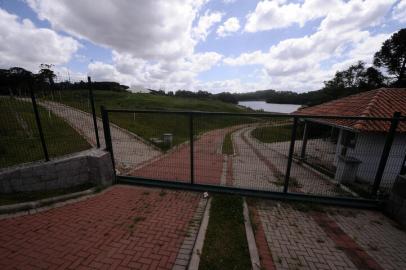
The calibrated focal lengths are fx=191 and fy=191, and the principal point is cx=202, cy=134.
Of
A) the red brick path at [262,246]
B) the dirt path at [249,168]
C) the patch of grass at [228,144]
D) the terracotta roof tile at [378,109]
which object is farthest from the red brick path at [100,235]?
the terracotta roof tile at [378,109]

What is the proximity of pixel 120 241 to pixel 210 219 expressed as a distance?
1.85m

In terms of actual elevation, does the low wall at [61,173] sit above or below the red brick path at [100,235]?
above

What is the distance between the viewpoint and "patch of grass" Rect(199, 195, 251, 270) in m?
3.12

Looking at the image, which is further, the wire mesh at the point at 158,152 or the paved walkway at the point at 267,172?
the wire mesh at the point at 158,152

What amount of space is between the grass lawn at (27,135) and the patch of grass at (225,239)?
488cm

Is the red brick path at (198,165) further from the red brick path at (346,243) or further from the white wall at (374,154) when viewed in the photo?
the white wall at (374,154)

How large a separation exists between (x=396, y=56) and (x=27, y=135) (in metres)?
41.9

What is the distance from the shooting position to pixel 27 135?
5.86 meters

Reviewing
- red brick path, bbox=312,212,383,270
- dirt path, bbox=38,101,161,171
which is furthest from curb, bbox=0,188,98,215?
red brick path, bbox=312,212,383,270

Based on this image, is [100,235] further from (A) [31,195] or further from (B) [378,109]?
(B) [378,109]

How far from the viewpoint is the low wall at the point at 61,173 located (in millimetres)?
4633

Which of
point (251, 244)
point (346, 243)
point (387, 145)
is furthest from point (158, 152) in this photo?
point (387, 145)

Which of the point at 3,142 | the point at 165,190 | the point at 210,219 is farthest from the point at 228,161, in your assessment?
the point at 3,142

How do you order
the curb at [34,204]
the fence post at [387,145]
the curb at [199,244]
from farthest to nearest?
1. the fence post at [387,145]
2. the curb at [34,204]
3. the curb at [199,244]
